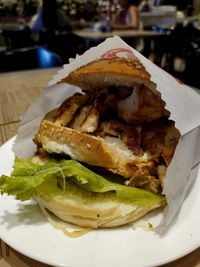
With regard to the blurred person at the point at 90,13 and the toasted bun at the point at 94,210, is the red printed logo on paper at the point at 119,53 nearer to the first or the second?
the toasted bun at the point at 94,210

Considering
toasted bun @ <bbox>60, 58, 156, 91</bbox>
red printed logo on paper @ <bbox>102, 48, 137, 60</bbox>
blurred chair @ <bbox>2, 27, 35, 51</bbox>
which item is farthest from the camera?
blurred chair @ <bbox>2, 27, 35, 51</bbox>

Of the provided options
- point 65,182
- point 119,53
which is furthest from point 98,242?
point 119,53

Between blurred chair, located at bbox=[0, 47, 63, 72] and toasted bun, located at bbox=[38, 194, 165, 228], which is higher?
toasted bun, located at bbox=[38, 194, 165, 228]

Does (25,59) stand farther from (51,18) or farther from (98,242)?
(51,18)

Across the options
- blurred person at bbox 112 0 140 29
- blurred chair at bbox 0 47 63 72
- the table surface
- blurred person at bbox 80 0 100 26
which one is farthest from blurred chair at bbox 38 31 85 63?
blurred person at bbox 80 0 100 26

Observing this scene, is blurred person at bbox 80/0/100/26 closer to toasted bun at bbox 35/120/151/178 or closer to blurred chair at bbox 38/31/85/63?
blurred chair at bbox 38/31/85/63

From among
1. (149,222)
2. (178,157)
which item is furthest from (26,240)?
(178,157)

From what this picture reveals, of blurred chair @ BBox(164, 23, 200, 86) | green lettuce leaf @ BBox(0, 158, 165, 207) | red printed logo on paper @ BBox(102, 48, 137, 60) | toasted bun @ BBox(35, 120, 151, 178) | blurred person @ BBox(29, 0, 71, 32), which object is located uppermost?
red printed logo on paper @ BBox(102, 48, 137, 60)
